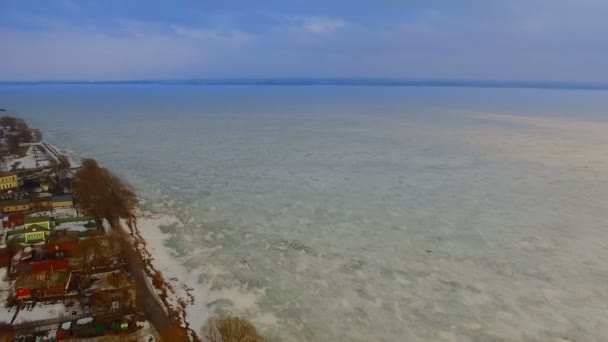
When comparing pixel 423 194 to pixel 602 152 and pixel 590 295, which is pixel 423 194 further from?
pixel 602 152

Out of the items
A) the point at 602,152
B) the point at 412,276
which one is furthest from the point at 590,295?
the point at 602,152

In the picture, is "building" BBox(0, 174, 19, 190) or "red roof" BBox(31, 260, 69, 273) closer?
"red roof" BBox(31, 260, 69, 273)

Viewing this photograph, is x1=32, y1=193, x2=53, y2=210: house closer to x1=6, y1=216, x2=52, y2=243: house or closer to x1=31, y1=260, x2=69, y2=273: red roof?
x1=6, y1=216, x2=52, y2=243: house

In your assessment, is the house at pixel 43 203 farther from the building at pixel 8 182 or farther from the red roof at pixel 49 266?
the red roof at pixel 49 266

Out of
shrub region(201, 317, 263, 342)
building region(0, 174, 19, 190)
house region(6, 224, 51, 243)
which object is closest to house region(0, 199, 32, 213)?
house region(6, 224, 51, 243)

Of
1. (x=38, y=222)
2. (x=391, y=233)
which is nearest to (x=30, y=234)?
(x=38, y=222)

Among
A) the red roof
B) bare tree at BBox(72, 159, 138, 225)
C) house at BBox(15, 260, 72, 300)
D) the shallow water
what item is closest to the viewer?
the shallow water

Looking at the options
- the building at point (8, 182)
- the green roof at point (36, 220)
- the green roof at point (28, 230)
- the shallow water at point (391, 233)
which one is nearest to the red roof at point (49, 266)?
the green roof at point (28, 230)
